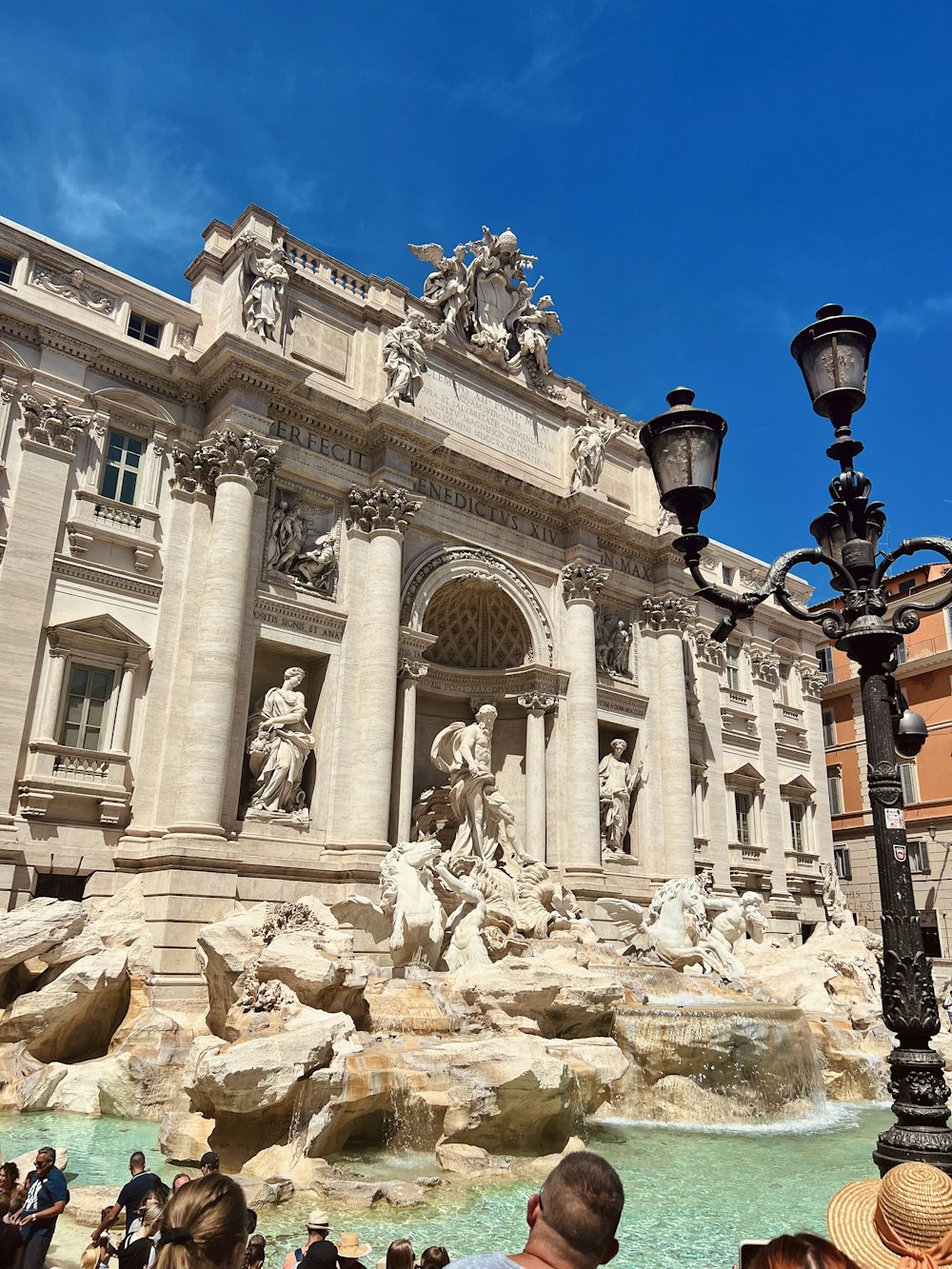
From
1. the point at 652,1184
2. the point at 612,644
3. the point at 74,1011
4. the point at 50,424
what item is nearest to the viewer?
the point at 652,1184

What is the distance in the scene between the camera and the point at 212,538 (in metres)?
17.3

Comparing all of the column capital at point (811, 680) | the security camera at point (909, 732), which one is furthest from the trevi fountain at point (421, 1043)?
the column capital at point (811, 680)

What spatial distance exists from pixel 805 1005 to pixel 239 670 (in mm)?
11635

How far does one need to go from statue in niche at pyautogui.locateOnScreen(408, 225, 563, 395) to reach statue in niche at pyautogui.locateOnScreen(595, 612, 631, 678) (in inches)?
243

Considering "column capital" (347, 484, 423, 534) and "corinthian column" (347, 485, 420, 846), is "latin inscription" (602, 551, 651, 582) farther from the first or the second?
"column capital" (347, 484, 423, 534)

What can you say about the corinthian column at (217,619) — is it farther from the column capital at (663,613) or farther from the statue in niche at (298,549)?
the column capital at (663,613)

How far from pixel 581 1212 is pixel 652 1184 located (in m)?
7.59

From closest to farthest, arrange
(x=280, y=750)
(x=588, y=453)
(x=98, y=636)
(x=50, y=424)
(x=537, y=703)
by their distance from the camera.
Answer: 1. (x=98, y=636)
2. (x=50, y=424)
3. (x=280, y=750)
4. (x=537, y=703)
5. (x=588, y=453)

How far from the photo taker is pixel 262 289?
18.8 meters

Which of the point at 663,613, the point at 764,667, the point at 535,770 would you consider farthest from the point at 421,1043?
the point at 764,667

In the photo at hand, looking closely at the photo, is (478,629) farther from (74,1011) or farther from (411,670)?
(74,1011)

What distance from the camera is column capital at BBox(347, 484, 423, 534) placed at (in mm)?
19469

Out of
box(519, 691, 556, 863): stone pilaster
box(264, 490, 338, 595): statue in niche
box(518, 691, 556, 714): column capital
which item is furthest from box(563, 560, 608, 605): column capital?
box(264, 490, 338, 595): statue in niche

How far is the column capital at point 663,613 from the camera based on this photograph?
25.2 m
